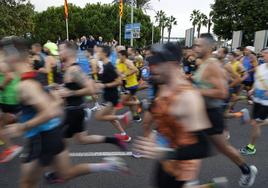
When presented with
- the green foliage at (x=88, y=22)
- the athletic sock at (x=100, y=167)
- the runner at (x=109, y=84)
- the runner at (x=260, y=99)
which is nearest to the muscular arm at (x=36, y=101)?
the athletic sock at (x=100, y=167)

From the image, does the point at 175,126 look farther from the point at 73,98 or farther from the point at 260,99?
the point at 260,99

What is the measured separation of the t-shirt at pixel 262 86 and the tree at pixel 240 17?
37155mm

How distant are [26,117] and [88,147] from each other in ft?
9.94

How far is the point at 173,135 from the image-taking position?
2.50 m

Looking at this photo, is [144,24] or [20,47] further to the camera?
[144,24]

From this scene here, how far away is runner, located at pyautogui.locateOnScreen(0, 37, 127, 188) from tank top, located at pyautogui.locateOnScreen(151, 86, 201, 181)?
38.9 inches

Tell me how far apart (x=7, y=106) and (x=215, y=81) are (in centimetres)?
327

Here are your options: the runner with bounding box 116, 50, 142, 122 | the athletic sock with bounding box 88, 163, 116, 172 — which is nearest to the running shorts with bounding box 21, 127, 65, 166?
the athletic sock with bounding box 88, 163, 116, 172

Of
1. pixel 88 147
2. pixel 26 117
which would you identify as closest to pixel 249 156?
pixel 88 147

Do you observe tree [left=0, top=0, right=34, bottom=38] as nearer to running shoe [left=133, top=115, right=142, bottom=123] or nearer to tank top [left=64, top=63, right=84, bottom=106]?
running shoe [left=133, top=115, right=142, bottom=123]

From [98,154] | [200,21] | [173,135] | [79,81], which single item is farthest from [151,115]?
[200,21]

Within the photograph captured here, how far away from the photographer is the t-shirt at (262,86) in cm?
529

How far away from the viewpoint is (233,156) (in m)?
4.11

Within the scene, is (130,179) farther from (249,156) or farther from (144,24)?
(144,24)
